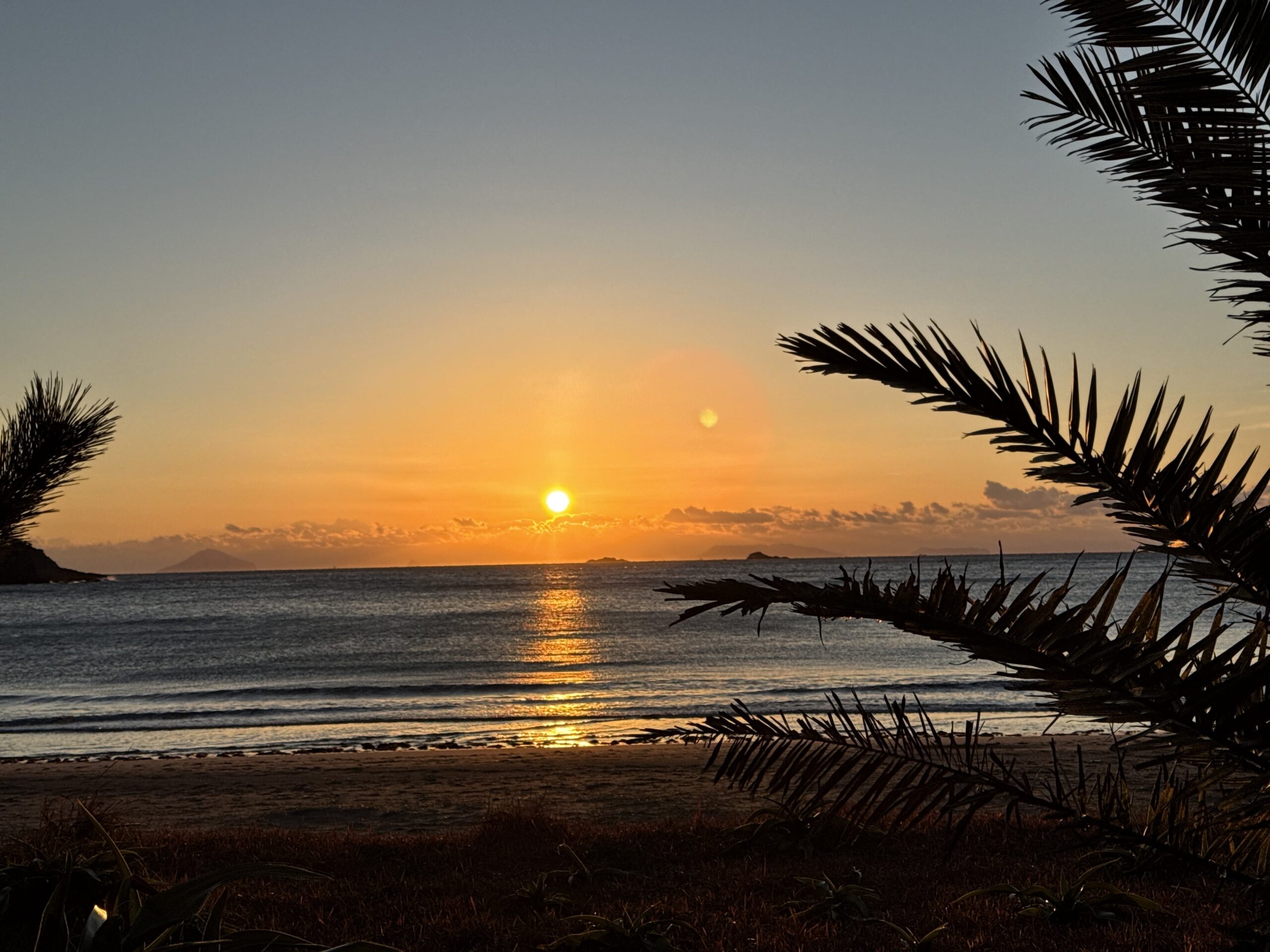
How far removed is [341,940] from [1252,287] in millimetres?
5485

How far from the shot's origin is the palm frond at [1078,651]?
300 centimetres

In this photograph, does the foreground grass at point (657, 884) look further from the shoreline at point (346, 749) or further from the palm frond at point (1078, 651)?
the shoreline at point (346, 749)

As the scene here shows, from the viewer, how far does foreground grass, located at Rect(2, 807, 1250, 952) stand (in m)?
5.64

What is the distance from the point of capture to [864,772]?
11.1ft

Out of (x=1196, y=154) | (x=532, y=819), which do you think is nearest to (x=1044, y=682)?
(x=1196, y=154)

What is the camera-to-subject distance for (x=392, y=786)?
48.0 ft

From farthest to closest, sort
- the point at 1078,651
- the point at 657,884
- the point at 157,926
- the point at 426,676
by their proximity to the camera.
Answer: the point at 426,676 → the point at 657,884 → the point at 1078,651 → the point at 157,926

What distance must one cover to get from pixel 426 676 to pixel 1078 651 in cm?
3546

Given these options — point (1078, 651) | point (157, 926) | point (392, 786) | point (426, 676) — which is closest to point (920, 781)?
point (1078, 651)

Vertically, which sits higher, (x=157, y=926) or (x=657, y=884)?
(x=157, y=926)

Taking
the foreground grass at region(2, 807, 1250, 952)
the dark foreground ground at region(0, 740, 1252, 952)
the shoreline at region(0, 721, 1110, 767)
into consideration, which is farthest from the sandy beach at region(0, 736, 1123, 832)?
the foreground grass at region(2, 807, 1250, 952)

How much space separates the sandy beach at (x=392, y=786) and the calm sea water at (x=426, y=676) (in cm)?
345

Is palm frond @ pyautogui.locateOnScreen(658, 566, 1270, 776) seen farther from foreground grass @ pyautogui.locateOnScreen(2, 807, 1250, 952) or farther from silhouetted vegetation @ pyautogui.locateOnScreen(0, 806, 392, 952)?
silhouetted vegetation @ pyautogui.locateOnScreen(0, 806, 392, 952)

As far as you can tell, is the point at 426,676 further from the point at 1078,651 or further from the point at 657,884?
the point at 1078,651
